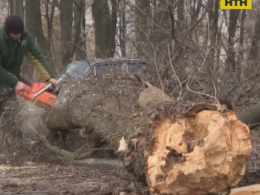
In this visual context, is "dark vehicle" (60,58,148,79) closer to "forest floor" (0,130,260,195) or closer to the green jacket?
the green jacket

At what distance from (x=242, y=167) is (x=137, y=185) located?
106 centimetres

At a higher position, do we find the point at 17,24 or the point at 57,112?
the point at 17,24

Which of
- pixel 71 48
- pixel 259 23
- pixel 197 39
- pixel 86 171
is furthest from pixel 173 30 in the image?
pixel 71 48

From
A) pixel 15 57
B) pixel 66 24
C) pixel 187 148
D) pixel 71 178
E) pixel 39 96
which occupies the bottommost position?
pixel 71 178

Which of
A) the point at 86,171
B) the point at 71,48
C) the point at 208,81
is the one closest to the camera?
the point at 86,171

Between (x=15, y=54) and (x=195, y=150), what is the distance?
15.3 ft

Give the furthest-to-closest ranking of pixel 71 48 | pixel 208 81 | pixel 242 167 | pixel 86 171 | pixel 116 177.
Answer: pixel 71 48 < pixel 208 81 < pixel 86 171 < pixel 116 177 < pixel 242 167

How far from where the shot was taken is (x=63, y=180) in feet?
22.0

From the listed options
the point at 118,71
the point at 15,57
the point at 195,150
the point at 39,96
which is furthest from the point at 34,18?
the point at 195,150

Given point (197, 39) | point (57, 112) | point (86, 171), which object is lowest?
point (86, 171)

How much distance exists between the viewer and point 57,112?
7887 millimetres

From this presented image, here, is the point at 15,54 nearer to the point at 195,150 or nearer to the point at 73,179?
the point at 73,179

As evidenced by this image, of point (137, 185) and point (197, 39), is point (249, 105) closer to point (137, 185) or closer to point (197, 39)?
point (197, 39)

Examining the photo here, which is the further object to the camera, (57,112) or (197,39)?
(197,39)
